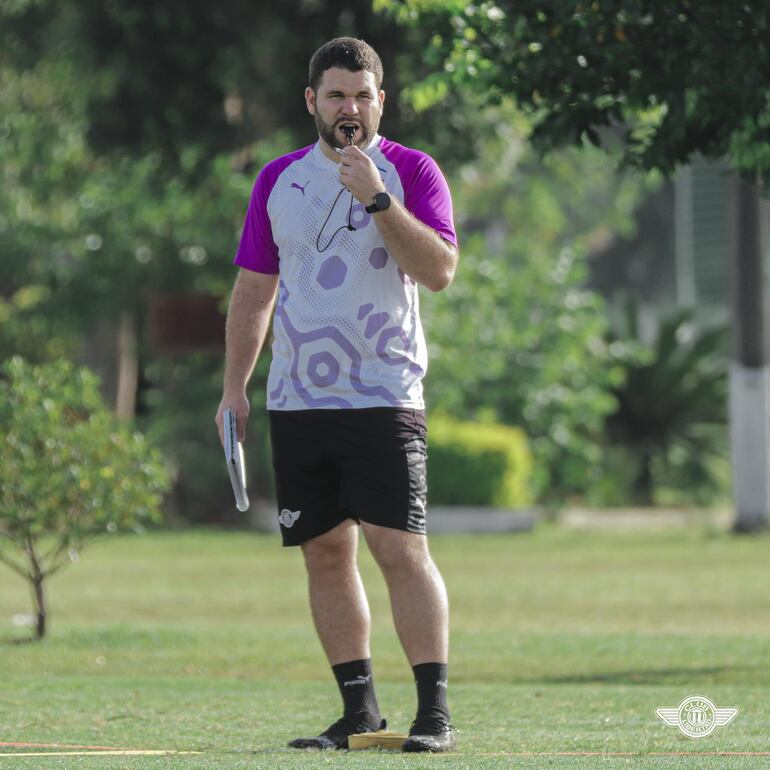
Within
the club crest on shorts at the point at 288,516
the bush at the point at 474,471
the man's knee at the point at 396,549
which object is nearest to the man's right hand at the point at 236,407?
the club crest on shorts at the point at 288,516

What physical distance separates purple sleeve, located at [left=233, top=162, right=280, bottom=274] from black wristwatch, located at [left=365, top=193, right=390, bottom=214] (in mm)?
541

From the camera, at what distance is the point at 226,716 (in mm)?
6688

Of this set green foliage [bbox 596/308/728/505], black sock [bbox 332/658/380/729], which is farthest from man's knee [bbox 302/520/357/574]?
green foliage [bbox 596/308/728/505]

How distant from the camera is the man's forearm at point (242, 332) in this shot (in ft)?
19.2

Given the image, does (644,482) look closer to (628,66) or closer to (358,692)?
(628,66)

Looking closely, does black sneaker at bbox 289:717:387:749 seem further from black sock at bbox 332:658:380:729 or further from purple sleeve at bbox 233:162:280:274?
purple sleeve at bbox 233:162:280:274

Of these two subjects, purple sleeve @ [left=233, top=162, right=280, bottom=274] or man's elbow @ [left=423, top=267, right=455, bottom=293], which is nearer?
man's elbow @ [left=423, top=267, right=455, bottom=293]

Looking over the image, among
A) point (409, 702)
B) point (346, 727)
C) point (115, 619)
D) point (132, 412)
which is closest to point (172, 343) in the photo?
point (132, 412)

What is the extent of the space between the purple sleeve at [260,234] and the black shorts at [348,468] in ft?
1.57

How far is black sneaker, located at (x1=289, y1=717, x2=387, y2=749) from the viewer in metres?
5.64

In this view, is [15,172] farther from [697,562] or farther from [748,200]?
[697,562]

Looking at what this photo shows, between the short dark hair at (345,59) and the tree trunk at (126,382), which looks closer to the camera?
the short dark hair at (345,59)

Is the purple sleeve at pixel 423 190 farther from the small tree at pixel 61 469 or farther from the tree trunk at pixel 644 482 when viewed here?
the tree trunk at pixel 644 482
